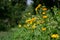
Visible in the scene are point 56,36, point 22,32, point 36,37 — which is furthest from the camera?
point 22,32

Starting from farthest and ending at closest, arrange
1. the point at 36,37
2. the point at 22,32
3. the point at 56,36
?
the point at 22,32 → the point at 36,37 → the point at 56,36

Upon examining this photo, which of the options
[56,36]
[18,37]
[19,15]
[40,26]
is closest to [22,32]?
[18,37]

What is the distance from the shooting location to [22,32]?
726cm

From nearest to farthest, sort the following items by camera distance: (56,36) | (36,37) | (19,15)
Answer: (56,36), (36,37), (19,15)

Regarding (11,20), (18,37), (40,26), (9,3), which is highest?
(40,26)

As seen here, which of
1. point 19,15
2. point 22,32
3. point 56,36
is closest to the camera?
point 56,36

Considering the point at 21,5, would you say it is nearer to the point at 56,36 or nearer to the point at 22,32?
the point at 22,32

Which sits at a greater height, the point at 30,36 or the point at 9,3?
the point at 30,36

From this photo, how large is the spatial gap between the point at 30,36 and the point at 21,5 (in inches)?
374

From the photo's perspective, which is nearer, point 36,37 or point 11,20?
point 36,37

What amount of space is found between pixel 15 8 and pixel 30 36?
9.10 metres

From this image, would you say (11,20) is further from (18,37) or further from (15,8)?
(18,37)

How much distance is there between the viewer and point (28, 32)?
6871 millimetres

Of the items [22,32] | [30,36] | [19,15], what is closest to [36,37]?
[30,36]
